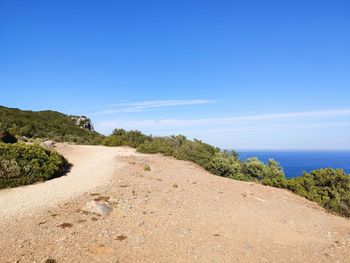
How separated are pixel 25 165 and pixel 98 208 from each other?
5846 mm

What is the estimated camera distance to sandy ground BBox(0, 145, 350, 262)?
279 inches

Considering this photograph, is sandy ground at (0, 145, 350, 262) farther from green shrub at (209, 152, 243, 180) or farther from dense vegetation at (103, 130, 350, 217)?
green shrub at (209, 152, 243, 180)

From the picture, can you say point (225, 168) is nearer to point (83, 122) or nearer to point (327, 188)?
point (327, 188)

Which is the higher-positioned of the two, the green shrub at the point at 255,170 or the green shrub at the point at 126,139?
the green shrub at the point at 126,139

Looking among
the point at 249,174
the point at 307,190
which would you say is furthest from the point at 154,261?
the point at 249,174

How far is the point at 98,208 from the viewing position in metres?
9.38

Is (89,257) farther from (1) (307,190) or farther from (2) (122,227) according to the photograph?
(1) (307,190)

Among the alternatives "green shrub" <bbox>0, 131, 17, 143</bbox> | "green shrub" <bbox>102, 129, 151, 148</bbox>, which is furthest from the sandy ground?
"green shrub" <bbox>102, 129, 151, 148</bbox>

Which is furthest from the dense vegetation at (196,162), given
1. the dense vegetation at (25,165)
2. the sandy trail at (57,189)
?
the sandy trail at (57,189)

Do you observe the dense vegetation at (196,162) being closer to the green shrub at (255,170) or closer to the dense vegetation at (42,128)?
the green shrub at (255,170)

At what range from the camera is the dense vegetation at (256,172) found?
1755cm

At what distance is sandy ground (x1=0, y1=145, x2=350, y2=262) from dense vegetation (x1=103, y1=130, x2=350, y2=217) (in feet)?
14.0

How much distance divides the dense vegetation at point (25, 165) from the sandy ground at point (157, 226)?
0.64m

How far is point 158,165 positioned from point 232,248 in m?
12.0
